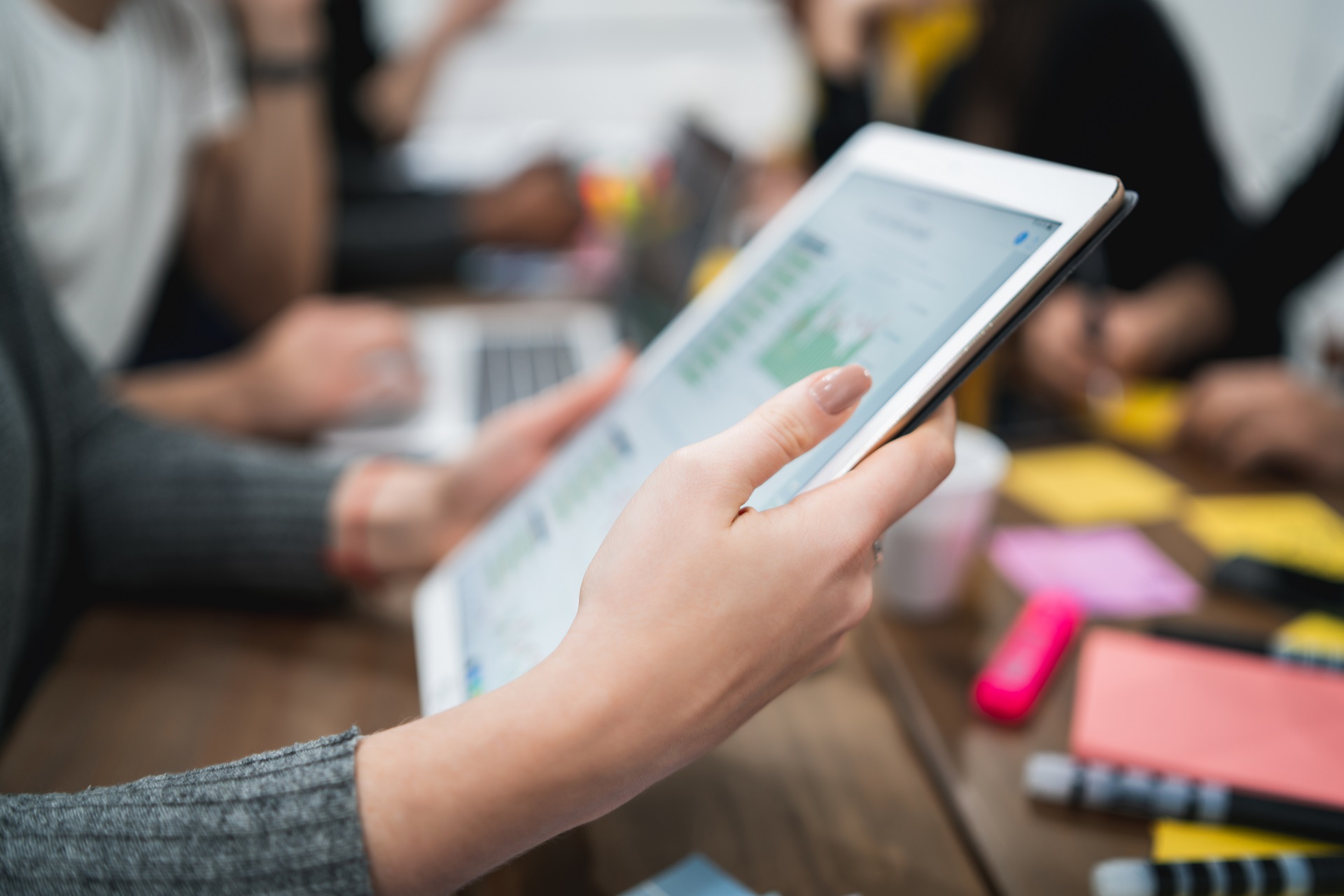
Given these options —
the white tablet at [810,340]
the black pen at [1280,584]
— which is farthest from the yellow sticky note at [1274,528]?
the white tablet at [810,340]

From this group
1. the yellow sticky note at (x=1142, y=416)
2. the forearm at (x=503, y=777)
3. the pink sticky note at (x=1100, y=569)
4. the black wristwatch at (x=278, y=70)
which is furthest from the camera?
the black wristwatch at (x=278, y=70)

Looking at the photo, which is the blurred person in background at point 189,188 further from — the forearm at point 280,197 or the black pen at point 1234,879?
the black pen at point 1234,879

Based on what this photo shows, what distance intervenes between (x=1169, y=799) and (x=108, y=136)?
3.28ft

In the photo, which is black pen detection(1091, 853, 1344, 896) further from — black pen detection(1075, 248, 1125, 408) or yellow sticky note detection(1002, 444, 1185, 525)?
black pen detection(1075, 248, 1125, 408)

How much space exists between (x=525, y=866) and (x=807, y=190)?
377 mm

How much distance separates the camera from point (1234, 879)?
0.35 metres

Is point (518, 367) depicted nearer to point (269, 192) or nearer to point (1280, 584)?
point (269, 192)

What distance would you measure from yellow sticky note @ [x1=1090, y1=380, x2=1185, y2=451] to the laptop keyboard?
1.83 feet

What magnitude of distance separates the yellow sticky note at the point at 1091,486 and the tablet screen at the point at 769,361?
376mm

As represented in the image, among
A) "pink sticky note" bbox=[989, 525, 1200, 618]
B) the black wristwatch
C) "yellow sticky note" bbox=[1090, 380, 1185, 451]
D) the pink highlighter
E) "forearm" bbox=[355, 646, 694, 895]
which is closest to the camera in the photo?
"forearm" bbox=[355, 646, 694, 895]

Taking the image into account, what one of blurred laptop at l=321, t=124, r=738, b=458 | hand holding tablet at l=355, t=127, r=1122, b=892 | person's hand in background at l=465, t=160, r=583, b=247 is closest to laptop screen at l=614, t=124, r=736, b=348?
blurred laptop at l=321, t=124, r=738, b=458

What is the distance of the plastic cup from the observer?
0.53m

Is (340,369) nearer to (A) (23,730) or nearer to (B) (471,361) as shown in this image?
(B) (471,361)

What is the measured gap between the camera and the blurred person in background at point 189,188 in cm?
75
